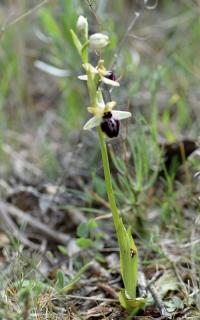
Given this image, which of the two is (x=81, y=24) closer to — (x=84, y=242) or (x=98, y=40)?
(x=98, y=40)

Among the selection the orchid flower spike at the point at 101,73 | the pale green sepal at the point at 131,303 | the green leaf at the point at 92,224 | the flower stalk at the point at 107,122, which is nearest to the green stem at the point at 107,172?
the flower stalk at the point at 107,122

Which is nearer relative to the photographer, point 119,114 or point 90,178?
point 119,114

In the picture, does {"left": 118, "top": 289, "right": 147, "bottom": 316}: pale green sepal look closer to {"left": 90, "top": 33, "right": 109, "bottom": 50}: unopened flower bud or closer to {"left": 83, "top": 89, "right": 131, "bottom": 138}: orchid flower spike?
{"left": 83, "top": 89, "right": 131, "bottom": 138}: orchid flower spike

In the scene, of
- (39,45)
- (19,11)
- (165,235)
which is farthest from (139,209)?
(39,45)

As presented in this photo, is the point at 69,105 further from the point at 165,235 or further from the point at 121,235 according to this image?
the point at 121,235

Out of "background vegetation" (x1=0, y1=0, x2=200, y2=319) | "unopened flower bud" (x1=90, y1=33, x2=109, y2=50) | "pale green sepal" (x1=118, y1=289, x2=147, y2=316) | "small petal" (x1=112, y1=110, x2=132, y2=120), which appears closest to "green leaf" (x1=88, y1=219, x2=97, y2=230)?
"background vegetation" (x1=0, y1=0, x2=200, y2=319)

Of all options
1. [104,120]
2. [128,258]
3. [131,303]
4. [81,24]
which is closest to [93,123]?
[104,120]
